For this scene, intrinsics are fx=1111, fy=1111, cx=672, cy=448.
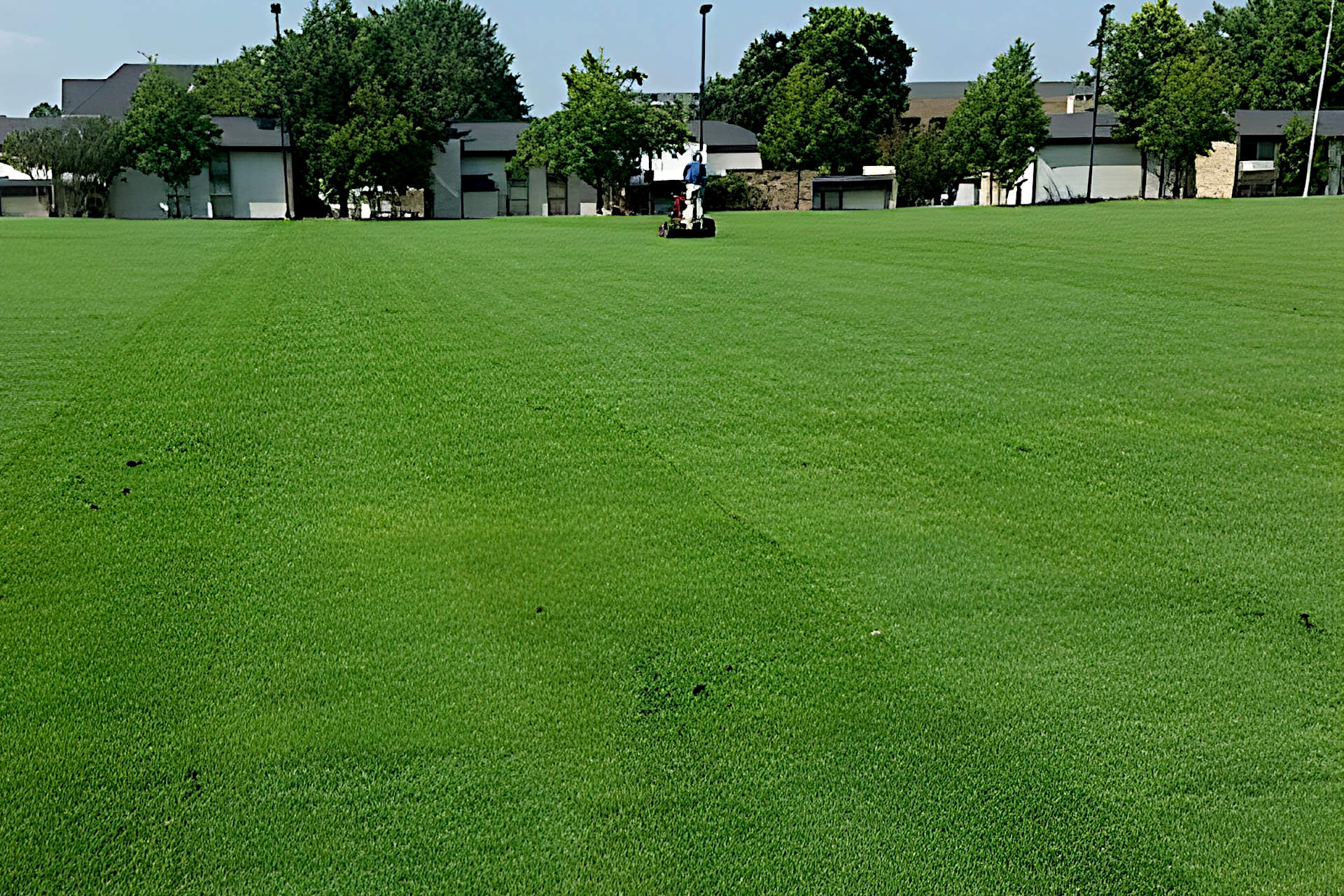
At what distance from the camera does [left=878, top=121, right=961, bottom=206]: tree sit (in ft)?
189

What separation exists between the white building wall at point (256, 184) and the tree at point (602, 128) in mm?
13530

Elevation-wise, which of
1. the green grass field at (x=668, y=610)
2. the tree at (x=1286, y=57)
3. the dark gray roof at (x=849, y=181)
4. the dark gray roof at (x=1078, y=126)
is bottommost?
the green grass field at (x=668, y=610)

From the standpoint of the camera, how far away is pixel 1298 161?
186 feet

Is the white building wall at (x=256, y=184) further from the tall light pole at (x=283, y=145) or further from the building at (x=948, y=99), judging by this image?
the building at (x=948, y=99)

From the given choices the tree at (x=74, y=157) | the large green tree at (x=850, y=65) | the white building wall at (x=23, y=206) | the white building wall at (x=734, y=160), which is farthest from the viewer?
the large green tree at (x=850, y=65)

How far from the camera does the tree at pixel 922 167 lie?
5756 cm

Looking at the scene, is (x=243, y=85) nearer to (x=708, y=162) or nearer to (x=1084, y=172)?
(x=708, y=162)

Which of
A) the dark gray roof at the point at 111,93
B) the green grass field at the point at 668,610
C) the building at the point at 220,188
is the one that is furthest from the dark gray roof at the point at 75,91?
the green grass field at the point at 668,610

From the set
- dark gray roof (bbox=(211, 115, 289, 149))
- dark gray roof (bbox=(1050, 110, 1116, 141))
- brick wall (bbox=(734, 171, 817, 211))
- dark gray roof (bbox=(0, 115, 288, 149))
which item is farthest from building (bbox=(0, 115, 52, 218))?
dark gray roof (bbox=(1050, 110, 1116, 141))

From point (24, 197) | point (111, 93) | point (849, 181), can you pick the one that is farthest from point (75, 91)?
point (849, 181)

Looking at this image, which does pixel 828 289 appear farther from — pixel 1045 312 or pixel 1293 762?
pixel 1293 762

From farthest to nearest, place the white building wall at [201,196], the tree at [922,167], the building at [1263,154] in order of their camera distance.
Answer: the tree at [922,167] → the building at [1263,154] → the white building wall at [201,196]

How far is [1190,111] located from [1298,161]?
29.3 ft

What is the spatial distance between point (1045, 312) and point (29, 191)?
190 feet
